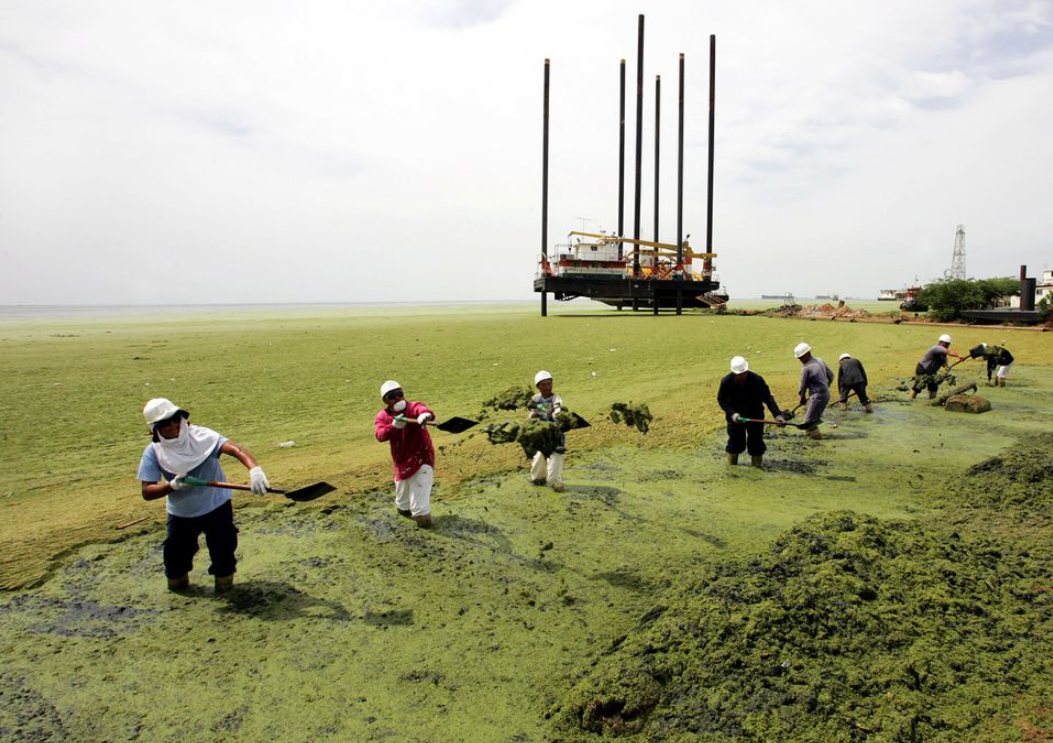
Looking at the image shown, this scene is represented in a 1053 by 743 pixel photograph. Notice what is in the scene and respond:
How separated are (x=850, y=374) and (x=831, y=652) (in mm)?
8994

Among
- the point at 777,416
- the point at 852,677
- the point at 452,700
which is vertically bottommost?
the point at 452,700

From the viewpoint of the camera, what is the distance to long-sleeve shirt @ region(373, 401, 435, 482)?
20.5 feet

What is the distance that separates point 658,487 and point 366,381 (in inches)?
384

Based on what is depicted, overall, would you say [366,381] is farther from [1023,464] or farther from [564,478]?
[1023,464]

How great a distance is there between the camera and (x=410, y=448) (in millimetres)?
6336

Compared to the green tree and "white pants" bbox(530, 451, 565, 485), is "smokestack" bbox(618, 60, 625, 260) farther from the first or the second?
"white pants" bbox(530, 451, 565, 485)

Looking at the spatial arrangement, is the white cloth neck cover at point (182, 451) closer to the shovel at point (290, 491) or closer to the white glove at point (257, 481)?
the shovel at point (290, 491)

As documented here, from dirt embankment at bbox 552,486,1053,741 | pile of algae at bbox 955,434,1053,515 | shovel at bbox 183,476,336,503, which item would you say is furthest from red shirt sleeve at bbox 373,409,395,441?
pile of algae at bbox 955,434,1053,515

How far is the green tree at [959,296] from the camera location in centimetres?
3403

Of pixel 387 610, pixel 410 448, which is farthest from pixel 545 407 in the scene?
pixel 387 610

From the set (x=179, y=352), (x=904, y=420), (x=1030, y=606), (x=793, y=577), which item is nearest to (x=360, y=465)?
(x=793, y=577)

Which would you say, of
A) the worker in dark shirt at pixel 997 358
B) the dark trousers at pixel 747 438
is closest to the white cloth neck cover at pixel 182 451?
the dark trousers at pixel 747 438

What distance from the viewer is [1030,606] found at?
4.35m

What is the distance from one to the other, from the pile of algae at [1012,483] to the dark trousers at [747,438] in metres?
2.29
